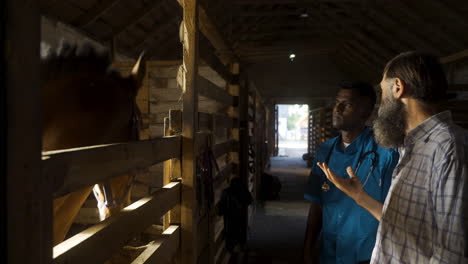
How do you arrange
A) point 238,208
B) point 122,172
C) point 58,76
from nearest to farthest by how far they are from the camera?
point 122,172
point 58,76
point 238,208

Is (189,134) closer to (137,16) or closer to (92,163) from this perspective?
(92,163)

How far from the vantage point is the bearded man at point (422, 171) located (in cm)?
120

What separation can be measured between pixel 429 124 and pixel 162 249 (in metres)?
1.45

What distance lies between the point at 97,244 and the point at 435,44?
8.86m

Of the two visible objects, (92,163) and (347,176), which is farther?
(347,176)

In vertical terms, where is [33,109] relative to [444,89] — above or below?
below

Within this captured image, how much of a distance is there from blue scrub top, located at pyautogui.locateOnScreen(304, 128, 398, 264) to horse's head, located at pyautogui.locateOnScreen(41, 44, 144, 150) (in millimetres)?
1582

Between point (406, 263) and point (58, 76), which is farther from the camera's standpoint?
point (58, 76)

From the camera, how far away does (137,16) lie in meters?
6.49

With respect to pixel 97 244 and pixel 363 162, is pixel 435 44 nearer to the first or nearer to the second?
pixel 363 162

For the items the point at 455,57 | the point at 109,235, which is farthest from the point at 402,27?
the point at 109,235

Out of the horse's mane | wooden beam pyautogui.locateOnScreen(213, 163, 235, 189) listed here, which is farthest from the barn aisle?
the horse's mane

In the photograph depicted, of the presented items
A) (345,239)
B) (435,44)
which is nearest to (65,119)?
(345,239)

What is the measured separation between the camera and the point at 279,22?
10594 mm
